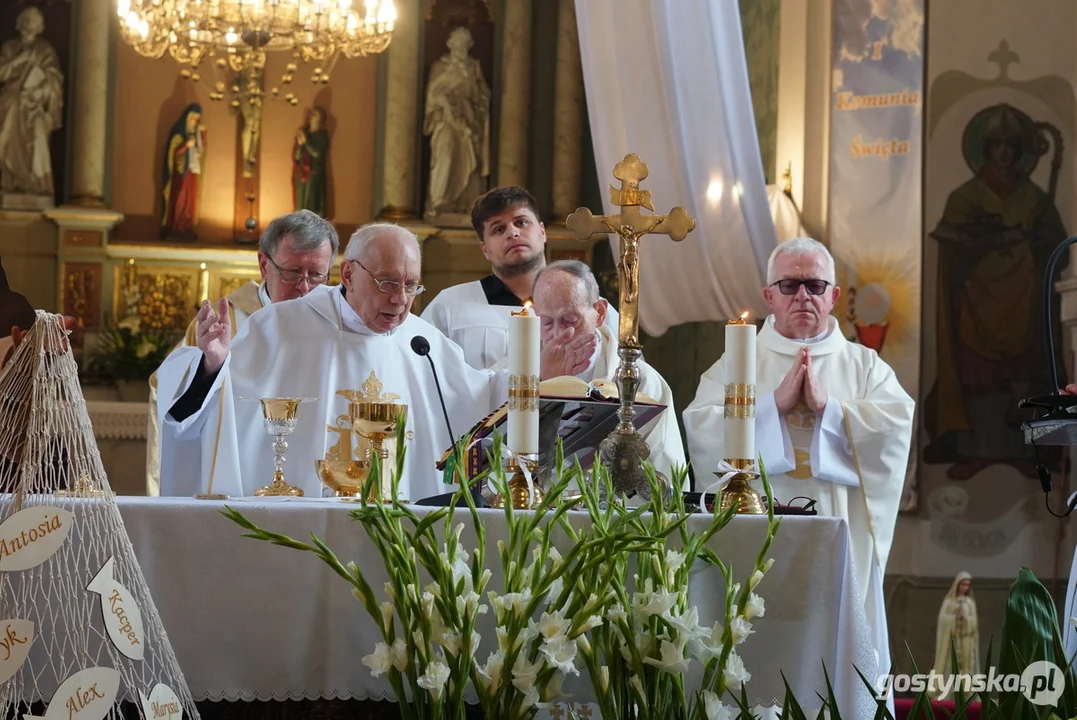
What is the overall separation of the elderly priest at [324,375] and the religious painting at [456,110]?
7884 mm

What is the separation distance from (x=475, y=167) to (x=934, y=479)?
5.74 metres

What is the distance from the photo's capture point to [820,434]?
13.7 ft

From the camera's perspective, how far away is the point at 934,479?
738cm

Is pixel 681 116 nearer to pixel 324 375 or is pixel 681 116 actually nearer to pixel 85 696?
pixel 324 375

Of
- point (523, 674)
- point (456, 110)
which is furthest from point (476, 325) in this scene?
point (456, 110)

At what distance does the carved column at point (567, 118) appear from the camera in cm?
1191

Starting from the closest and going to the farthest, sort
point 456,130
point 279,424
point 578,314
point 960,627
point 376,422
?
point 376,422 → point 279,424 → point 578,314 → point 960,627 → point 456,130

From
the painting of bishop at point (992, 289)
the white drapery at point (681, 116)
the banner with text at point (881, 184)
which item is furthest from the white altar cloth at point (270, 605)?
the painting of bishop at point (992, 289)

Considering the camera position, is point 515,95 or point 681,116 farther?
point 515,95

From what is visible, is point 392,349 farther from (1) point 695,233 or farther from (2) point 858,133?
(2) point 858,133

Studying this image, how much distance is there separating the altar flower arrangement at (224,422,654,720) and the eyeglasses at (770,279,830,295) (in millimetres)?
2233

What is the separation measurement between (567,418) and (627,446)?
20 centimetres

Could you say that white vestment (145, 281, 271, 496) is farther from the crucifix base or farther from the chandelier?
the chandelier

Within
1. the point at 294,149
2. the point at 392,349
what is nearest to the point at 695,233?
the point at 392,349
